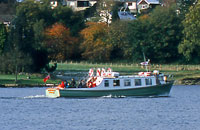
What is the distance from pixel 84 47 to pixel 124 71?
3105 cm

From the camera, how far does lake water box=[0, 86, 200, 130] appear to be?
57719mm

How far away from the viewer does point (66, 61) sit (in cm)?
14562

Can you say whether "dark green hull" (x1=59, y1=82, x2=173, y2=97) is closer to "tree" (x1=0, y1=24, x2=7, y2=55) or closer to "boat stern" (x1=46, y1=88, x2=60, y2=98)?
"boat stern" (x1=46, y1=88, x2=60, y2=98)

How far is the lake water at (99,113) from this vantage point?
5772 centimetres

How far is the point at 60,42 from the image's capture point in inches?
5935

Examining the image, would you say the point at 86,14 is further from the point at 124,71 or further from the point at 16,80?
the point at 16,80

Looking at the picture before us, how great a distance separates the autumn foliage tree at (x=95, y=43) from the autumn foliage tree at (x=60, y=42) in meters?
2.92

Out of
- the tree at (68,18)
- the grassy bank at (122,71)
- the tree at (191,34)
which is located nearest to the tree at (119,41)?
the grassy bank at (122,71)

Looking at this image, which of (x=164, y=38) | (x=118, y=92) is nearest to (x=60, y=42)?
(x=164, y=38)

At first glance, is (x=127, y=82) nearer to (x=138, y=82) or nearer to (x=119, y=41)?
(x=138, y=82)

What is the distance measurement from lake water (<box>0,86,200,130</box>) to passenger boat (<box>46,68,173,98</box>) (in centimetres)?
82

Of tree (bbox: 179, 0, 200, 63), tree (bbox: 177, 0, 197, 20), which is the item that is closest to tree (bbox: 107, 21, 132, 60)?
tree (bbox: 177, 0, 197, 20)

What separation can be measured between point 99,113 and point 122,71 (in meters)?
55.0

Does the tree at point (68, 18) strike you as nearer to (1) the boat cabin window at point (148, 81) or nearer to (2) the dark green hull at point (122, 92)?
(2) the dark green hull at point (122, 92)
